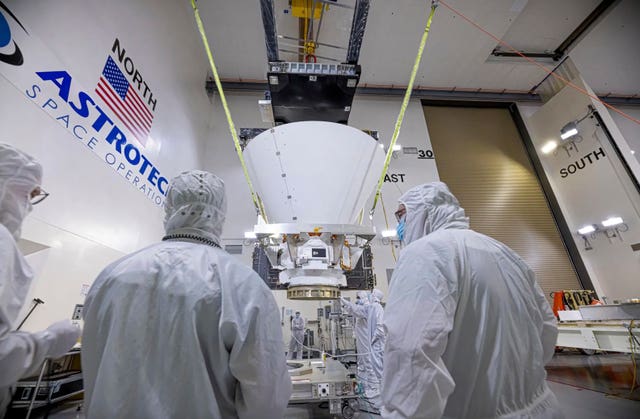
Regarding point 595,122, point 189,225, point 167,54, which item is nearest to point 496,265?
point 189,225

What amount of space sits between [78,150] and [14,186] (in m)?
1.61

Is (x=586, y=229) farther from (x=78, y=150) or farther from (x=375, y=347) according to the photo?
(x=78, y=150)

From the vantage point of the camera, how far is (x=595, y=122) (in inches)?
195

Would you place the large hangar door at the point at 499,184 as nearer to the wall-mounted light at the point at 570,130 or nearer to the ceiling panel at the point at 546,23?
the wall-mounted light at the point at 570,130

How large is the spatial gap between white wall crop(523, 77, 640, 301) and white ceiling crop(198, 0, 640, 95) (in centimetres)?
108

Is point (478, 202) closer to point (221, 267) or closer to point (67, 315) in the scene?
point (221, 267)

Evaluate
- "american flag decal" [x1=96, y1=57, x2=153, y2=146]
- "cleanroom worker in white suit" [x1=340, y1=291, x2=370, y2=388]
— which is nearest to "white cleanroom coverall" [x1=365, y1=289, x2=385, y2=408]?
"cleanroom worker in white suit" [x1=340, y1=291, x2=370, y2=388]

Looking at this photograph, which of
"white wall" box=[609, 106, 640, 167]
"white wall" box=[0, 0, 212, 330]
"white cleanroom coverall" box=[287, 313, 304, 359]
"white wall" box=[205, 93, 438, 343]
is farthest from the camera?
"white wall" box=[609, 106, 640, 167]

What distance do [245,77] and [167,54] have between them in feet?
6.81

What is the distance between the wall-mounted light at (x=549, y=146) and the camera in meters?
5.88

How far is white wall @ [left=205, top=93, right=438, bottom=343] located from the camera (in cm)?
505

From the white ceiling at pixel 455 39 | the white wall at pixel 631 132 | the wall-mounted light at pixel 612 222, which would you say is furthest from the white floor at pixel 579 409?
the white wall at pixel 631 132

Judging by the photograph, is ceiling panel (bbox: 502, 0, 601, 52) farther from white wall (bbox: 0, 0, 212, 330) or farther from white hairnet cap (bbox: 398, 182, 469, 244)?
white wall (bbox: 0, 0, 212, 330)

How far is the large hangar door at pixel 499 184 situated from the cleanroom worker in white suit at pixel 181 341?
5.73m
